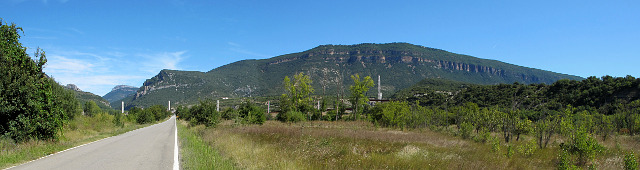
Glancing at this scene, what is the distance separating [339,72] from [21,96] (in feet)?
432

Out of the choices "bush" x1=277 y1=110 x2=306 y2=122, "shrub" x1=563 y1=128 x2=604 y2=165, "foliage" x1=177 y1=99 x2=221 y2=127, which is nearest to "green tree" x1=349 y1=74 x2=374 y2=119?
"bush" x1=277 y1=110 x2=306 y2=122

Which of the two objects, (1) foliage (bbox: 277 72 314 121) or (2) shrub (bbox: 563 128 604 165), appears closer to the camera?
(2) shrub (bbox: 563 128 604 165)

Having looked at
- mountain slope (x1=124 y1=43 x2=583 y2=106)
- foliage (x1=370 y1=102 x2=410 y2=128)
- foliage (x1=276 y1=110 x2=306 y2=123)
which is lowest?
foliage (x1=276 y1=110 x2=306 y2=123)

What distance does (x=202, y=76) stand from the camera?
535 ft

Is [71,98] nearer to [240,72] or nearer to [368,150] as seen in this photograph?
[368,150]

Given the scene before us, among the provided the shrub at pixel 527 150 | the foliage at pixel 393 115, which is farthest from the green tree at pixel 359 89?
the shrub at pixel 527 150

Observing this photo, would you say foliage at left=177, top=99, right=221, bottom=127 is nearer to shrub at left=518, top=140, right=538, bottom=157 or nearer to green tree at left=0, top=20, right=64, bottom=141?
green tree at left=0, top=20, right=64, bottom=141

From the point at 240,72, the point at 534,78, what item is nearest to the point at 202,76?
the point at 240,72

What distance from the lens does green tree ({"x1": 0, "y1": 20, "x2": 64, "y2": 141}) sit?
1305cm

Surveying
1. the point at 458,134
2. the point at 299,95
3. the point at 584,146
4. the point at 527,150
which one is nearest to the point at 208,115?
the point at 458,134

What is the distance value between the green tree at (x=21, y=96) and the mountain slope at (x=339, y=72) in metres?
113

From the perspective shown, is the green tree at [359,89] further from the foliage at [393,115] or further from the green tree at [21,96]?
the green tree at [21,96]

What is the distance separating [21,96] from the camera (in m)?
13.5

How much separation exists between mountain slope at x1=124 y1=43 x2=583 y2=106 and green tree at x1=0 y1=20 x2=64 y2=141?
371 ft
